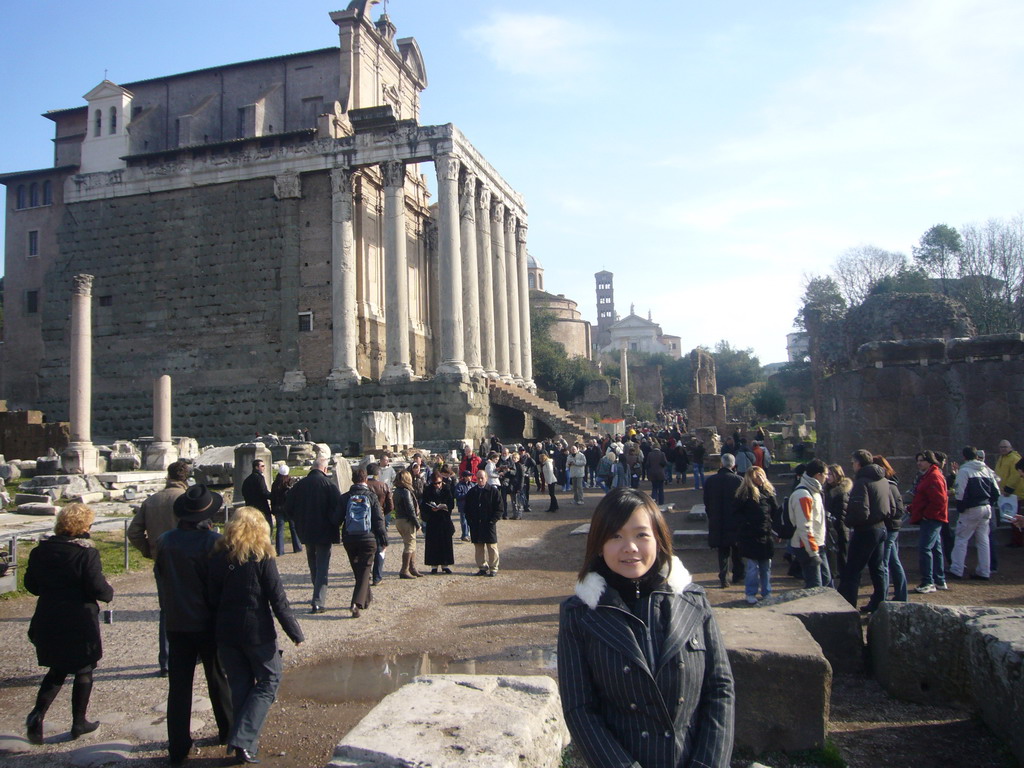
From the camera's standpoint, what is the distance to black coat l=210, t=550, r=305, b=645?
460 centimetres

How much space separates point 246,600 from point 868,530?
5559mm

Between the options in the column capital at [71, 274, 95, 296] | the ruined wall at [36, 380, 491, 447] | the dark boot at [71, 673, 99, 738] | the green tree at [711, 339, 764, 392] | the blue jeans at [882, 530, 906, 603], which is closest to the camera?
the dark boot at [71, 673, 99, 738]

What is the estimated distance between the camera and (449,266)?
2908 cm

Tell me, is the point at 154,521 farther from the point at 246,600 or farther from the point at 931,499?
the point at 931,499

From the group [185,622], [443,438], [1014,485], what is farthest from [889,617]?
[443,438]

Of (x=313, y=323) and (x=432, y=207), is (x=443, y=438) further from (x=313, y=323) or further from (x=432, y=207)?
(x=432, y=207)

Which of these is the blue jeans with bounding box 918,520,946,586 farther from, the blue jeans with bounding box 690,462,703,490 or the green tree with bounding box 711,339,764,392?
the green tree with bounding box 711,339,764,392

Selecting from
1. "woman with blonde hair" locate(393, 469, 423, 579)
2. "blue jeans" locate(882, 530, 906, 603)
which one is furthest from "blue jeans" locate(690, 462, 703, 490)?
"blue jeans" locate(882, 530, 906, 603)

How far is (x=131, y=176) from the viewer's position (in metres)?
32.3

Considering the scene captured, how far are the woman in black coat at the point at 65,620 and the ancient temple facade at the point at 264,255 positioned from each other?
22.8 meters

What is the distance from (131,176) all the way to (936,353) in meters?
31.0

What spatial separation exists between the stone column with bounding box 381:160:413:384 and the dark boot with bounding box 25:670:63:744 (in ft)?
78.0

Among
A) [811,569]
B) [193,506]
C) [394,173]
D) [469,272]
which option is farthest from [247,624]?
[394,173]

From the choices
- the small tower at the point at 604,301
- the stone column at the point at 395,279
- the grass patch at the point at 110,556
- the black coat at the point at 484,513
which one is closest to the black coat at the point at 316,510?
the black coat at the point at 484,513
